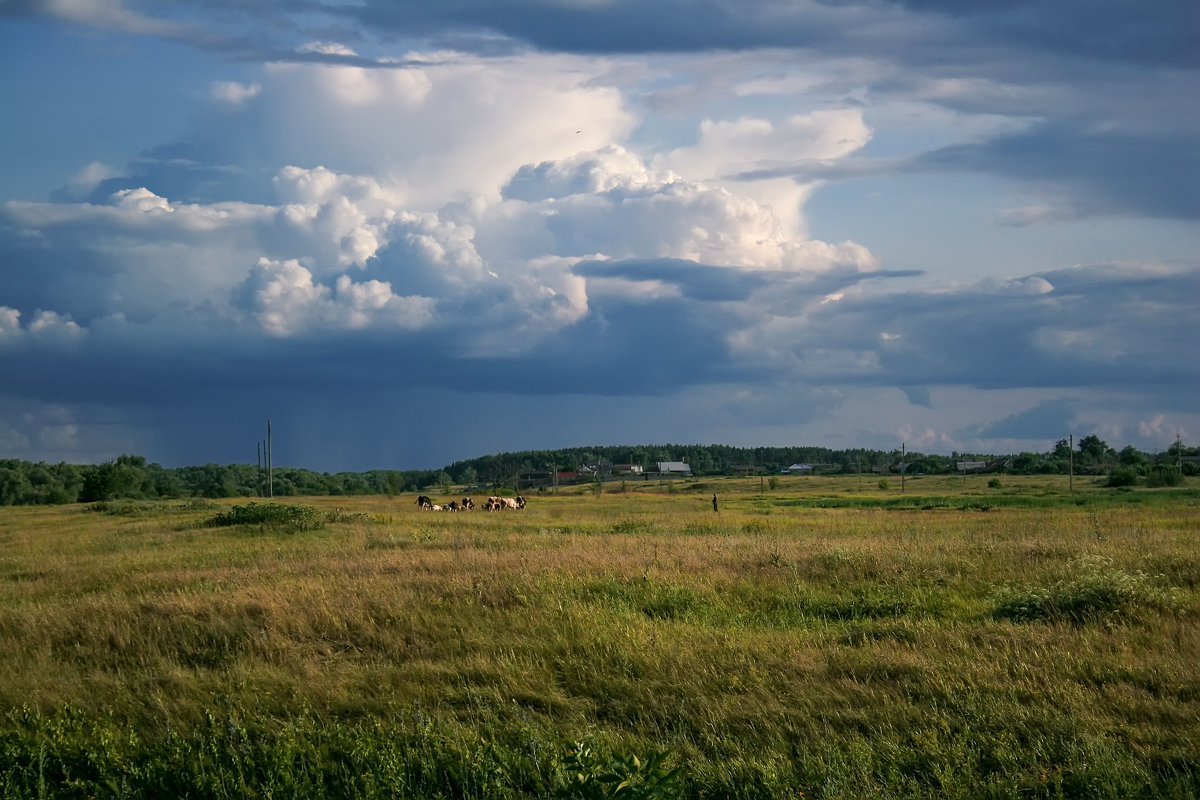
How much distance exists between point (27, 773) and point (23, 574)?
46.7 ft

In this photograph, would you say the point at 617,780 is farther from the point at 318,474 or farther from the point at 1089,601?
the point at 318,474

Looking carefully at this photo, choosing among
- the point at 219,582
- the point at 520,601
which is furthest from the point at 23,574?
the point at 520,601

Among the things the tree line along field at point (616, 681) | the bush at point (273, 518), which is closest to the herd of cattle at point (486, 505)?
the bush at point (273, 518)

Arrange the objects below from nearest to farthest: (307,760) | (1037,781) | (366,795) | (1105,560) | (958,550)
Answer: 1. (1037,781)
2. (366,795)
3. (307,760)
4. (1105,560)
5. (958,550)

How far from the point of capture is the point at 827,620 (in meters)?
12.5

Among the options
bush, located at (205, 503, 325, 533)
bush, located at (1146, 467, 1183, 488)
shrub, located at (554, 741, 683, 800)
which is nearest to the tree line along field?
shrub, located at (554, 741, 683, 800)

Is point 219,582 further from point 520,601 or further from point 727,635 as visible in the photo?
point 727,635

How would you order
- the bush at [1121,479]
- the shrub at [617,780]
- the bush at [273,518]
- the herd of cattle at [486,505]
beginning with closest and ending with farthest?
1. the shrub at [617,780]
2. the bush at [273,518]
3. the herd of cattle at [486,505]
4. the bush at [1121,479]

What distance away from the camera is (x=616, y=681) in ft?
30.5

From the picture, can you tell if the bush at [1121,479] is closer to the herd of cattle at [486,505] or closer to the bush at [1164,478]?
the bush at [1164,478]

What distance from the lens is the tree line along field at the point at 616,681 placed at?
716 centimetres

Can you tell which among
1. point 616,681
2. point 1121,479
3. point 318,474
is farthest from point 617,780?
point 318,474

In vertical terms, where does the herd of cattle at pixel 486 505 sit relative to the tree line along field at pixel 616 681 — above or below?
below

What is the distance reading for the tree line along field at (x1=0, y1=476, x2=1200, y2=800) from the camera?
716 centimetres
